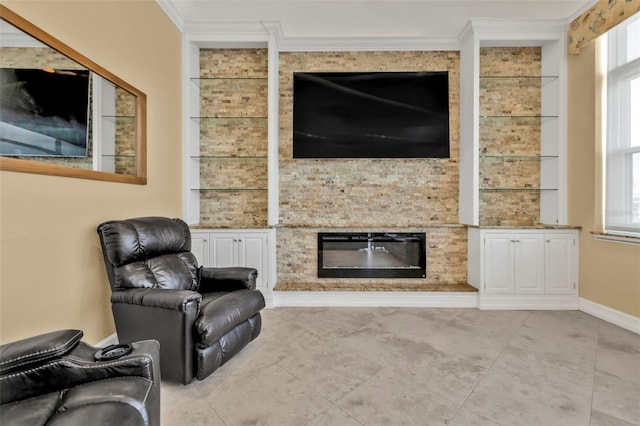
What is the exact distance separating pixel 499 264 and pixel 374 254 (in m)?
1.43

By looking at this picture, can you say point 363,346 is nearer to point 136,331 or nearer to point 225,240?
point 136,331

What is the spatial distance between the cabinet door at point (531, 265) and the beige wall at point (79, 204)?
158 inches

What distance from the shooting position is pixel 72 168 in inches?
77.2

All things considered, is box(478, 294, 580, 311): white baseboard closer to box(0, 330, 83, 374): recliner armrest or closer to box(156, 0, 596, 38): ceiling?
box(156, 0, 596, 38): ceiling

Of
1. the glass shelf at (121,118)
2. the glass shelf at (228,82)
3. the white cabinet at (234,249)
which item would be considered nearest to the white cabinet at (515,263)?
the white cabinet at (234,249)

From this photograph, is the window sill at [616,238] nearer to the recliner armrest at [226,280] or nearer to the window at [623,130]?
the window at [623,130]

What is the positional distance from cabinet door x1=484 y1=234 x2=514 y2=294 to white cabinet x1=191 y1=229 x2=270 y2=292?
2.57 meters

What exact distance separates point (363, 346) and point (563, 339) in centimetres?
181

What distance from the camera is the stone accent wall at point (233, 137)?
3.81m

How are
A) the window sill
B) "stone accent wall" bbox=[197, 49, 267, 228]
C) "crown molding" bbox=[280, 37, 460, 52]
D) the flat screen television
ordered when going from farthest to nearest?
"stone accent wall" bbox=[197, 49, 267, 228]
"crown molding" bbox=[280, 37, 460, 52]
the window sill
the flat screen television

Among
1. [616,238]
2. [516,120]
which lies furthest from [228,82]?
[616,238]

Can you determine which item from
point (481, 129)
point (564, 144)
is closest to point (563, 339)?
point (564, 144)

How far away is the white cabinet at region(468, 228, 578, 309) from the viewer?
334 centimetres

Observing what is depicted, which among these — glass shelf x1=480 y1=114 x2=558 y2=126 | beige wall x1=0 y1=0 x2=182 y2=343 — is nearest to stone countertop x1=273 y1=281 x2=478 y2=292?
beige wall x1=0 y1=0 x2=182 y2=343
